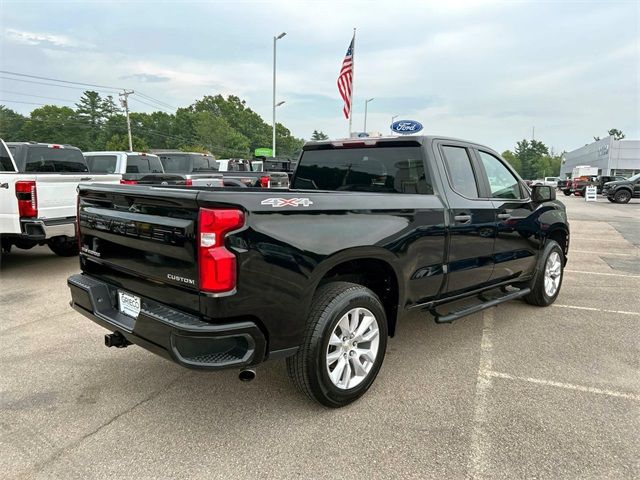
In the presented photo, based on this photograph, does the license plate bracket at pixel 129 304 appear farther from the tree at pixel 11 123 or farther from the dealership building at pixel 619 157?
the tree at pixel 11 123

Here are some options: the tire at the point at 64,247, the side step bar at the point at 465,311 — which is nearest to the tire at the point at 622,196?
the side step bar at the point at 465,311

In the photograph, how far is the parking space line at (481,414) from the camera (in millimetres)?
2438

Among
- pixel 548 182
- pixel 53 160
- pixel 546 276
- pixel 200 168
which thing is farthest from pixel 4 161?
pixel 548 182

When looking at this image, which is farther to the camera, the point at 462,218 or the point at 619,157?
the point at 619,157

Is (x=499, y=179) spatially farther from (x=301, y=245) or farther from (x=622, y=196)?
(x=622, y=196)

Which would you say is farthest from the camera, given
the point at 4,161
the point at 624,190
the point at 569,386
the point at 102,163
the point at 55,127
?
the point at 55,127

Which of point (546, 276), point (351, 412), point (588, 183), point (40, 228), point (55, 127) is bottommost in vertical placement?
point (351, 412)

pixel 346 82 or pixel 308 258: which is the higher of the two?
pixel 346 82

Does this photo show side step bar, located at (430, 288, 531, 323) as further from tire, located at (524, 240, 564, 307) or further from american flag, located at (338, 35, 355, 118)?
american flag, located at (338, 35, 355, 118)

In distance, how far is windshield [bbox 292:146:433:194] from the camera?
3.67m

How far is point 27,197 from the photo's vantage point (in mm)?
5906

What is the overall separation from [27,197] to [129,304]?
4.19 metres

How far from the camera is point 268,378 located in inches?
134

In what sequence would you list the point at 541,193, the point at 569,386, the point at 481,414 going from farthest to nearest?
the point at 541,193
the point at 569,386
the point at 481,414
